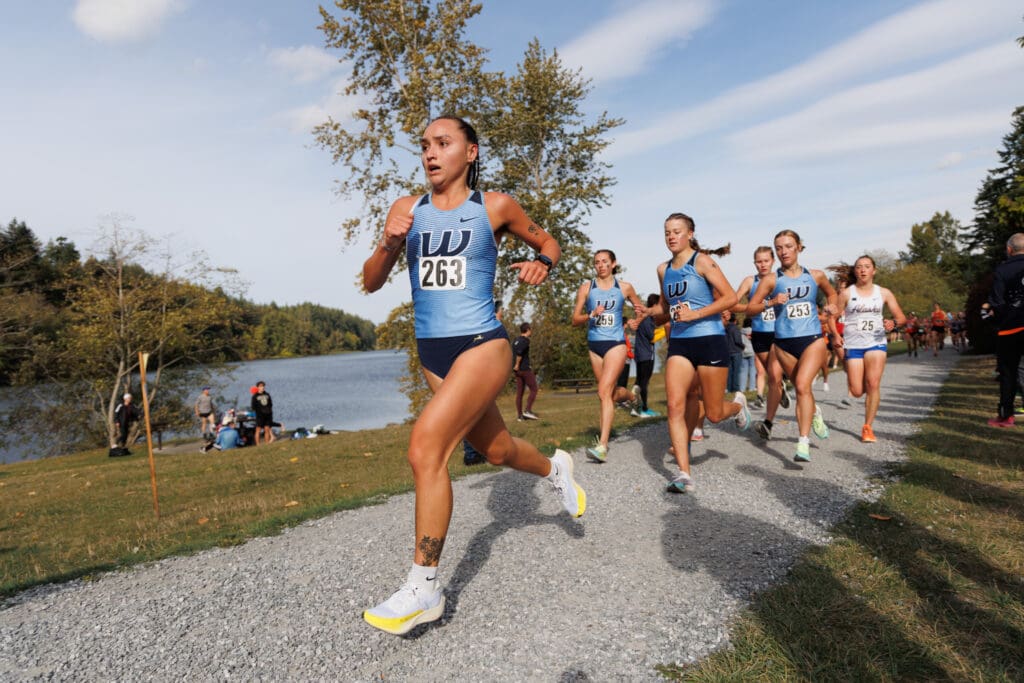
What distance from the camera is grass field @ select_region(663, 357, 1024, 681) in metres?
2.53

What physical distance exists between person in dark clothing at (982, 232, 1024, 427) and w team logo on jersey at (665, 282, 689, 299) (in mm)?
5005

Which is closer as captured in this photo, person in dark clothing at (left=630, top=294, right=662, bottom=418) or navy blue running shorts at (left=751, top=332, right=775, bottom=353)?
navy blue running shorts at (left=751, top=332, right=775, bottom=353)

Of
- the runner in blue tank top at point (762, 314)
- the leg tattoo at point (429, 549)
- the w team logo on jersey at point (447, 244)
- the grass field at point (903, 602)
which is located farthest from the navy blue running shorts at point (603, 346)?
the leg tattoo at point (429, 549)

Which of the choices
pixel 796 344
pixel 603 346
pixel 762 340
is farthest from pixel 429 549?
pixel 762 340

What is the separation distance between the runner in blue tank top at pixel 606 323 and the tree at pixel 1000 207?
1640 cm

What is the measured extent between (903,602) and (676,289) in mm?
3389

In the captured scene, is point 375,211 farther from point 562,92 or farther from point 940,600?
point 940,600

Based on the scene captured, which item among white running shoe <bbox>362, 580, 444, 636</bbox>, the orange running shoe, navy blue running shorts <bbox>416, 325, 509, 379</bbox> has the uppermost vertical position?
navy blue running shorts <bbox>416, 325, 509, 379</bbox>

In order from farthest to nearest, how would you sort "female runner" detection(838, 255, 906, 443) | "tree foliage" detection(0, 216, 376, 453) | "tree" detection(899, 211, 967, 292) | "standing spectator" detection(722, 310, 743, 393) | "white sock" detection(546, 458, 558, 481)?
1. "tree" detection(899, 211, 967, 292)
2. "tree foliage" detection(0, 216, 376, 453)
3. "standing spectator" detection(722, 310, 743, 393)
4. "female runner" detection(838, 255, 906, 443)
5. "white sock" detection(546, 458, 558, 481)

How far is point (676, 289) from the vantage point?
5934 mm

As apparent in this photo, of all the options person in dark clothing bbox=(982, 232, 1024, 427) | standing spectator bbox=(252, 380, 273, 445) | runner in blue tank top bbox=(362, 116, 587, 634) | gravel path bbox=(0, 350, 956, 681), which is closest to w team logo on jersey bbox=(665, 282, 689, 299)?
gravel path bbox=(0, 350, 956, 681)

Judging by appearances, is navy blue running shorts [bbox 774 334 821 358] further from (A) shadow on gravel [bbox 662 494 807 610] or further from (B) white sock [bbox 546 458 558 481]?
(B) white sock [bbox 546 458 558 481]

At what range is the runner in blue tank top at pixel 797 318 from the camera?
22.3 ft

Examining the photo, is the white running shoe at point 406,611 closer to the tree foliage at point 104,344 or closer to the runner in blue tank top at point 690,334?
the runner in blue tank top at point 690,334
